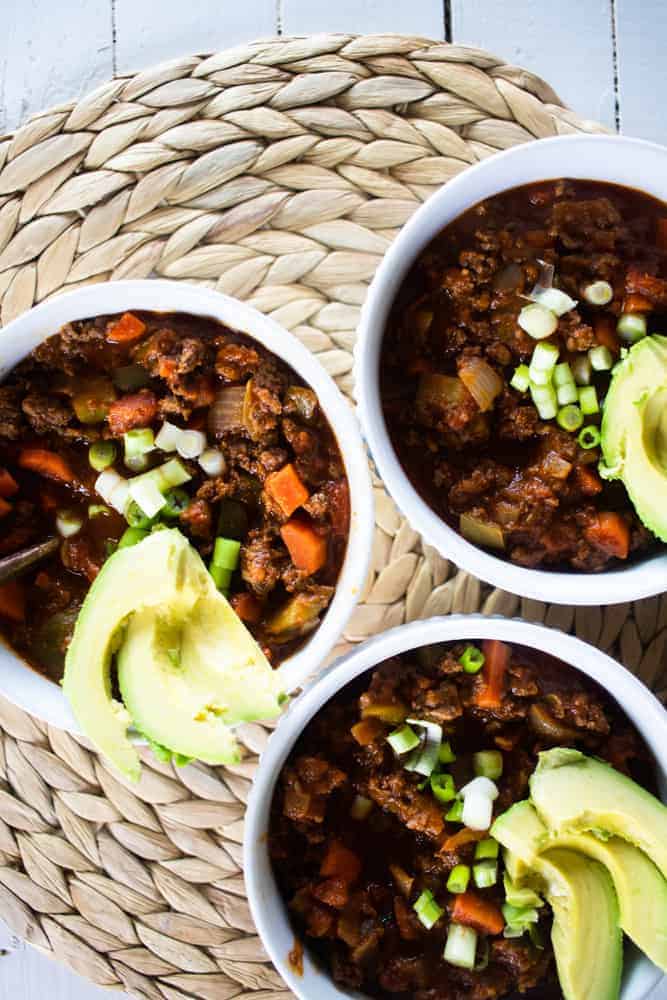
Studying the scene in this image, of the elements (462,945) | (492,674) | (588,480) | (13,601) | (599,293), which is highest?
(599,293)

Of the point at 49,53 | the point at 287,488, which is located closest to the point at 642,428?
the point at 287,488

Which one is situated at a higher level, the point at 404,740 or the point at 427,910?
the point at 404,740

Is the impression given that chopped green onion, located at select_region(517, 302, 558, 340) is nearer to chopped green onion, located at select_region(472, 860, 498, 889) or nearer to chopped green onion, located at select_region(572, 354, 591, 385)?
chopped green onion, located at select_region(572, 354, 591, 385)

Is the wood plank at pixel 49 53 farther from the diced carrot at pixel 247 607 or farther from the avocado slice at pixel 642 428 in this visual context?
the avocado slice at pixel 642 428

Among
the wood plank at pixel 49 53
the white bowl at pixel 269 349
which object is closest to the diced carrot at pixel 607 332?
the white bowl at pixel 269 349

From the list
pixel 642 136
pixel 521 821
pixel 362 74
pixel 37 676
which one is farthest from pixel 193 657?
pixel 642 136

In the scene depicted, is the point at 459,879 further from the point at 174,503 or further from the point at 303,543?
the point at 174,503

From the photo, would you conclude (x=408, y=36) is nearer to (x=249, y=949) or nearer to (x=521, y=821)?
(x=521, y=821)

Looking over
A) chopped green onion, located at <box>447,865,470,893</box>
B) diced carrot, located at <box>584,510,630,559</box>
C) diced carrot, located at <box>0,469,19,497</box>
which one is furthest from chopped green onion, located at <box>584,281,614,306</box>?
diced carrot, located at <box>0,469,19,497</box>
